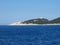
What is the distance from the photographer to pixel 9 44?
123ft

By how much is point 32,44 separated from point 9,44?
3.42 metres

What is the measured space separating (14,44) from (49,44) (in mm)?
5184

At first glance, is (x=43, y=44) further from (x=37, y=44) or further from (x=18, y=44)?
(x=18, y=44)

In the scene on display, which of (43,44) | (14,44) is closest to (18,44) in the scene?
(14,44)

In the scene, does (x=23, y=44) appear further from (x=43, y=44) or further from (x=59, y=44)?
(x=59, y=44)

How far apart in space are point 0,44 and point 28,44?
4.12m

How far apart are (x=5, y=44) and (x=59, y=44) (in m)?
7.94

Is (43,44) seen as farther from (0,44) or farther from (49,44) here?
(0,44)

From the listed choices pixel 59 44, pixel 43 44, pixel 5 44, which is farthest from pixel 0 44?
pixel 59 44

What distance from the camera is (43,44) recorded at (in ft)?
122

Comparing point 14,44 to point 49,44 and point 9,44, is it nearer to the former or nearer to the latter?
point 9,44

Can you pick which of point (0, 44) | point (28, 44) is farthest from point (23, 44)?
point (0, 44)

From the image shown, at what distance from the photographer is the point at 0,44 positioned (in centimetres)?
3672

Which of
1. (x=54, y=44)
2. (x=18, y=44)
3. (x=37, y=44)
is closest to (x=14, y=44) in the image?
(x=18, y=44)
